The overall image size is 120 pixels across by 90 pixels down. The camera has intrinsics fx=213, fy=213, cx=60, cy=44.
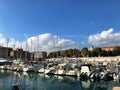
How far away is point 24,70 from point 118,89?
62.8m

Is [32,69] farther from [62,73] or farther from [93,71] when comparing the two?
[93,71]

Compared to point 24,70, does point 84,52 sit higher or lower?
Answer: higher

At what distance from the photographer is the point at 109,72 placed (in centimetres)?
5075

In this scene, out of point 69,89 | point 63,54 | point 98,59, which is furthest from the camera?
point 63,54

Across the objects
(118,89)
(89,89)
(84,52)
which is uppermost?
(84,52)

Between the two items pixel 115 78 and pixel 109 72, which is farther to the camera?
pixel 109 72

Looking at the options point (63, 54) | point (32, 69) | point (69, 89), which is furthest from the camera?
point (63, 54)

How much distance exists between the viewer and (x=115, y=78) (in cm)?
4678

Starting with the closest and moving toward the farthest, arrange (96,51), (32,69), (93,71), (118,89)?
(118,89) < (93,71) < (32,69) < (96,51)

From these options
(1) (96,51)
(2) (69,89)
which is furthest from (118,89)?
(1) (96,51)

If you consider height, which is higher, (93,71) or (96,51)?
(96,51)

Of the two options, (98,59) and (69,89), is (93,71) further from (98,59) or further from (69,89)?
(98,59)

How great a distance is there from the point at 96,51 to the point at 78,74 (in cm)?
9525

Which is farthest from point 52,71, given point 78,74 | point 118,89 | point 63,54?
point 63,54
